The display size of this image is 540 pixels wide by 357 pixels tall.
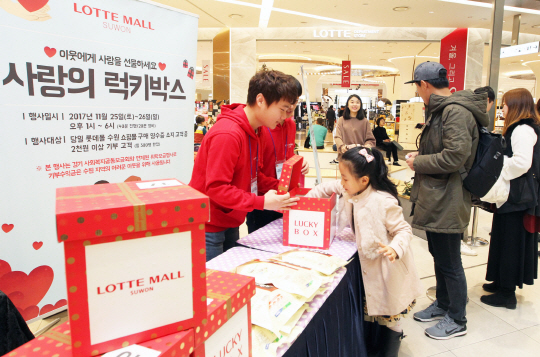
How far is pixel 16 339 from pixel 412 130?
1460cm

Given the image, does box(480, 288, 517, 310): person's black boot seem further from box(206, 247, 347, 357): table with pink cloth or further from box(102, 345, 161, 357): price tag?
box(102, 345, 161, 357): price tag

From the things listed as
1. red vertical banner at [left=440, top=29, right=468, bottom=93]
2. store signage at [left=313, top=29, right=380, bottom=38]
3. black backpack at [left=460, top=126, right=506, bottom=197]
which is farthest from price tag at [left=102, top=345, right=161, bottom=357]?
red vertical banner at [left=440, top=29, right=468, bottom=93]

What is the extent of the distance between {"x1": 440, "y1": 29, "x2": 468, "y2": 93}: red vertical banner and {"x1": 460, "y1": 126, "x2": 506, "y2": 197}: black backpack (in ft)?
24.4

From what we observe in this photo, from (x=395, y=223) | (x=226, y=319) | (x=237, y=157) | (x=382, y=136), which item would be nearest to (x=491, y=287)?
(x=395, y=223)

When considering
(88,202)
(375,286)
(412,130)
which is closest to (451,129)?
(375,286)

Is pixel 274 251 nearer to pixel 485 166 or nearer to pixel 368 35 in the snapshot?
pixel 485 166

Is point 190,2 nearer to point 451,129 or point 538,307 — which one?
point 451,129

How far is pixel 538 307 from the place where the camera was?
110 inches

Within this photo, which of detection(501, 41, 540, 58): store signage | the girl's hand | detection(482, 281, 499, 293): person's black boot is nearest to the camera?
the girl's hand

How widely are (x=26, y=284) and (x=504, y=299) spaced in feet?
10.9

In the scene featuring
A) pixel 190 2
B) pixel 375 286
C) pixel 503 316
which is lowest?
pixel 503 316

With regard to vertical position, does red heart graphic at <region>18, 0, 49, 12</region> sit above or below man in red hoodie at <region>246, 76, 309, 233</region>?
above

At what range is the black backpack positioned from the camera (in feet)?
7.01

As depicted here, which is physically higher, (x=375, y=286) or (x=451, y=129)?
(x=451, y=129)
